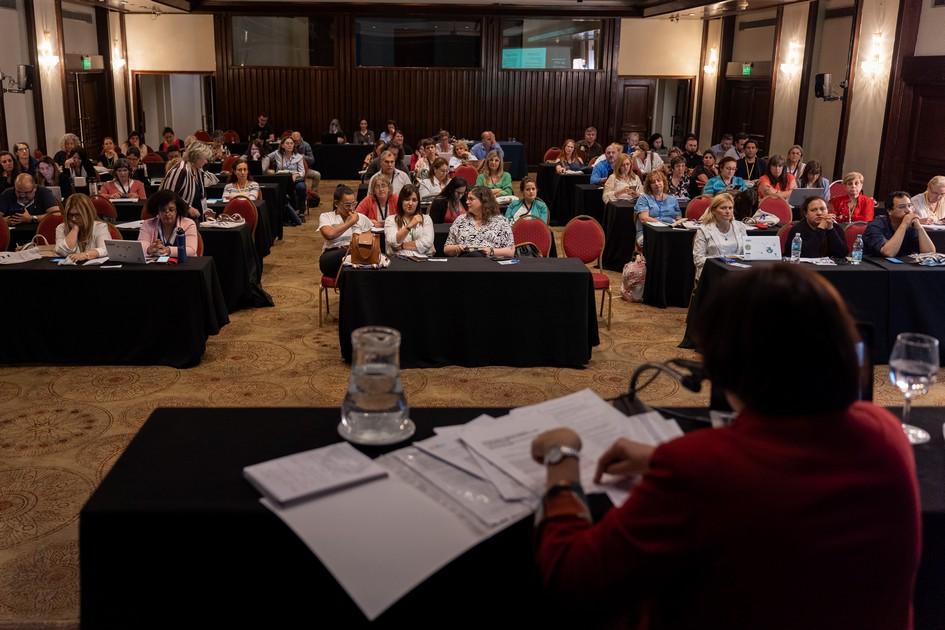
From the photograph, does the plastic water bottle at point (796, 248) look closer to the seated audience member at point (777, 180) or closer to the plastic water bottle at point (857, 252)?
the plastic water bottle at point (857, 252)

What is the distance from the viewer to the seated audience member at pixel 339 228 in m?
7.08

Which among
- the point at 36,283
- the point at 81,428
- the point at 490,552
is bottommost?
the point at 81,428

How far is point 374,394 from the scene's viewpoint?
85.7 inches

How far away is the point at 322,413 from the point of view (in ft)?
7.80

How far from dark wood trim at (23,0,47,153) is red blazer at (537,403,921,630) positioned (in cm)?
1476

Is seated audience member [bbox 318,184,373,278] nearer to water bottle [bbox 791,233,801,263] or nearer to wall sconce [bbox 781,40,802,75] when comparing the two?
water bottle [bbox 791,233,801,263]

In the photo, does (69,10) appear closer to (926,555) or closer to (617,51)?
(617,51)

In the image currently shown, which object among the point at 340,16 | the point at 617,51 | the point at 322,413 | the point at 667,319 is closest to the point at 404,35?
the point at 340,16

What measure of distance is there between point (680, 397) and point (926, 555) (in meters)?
3.67

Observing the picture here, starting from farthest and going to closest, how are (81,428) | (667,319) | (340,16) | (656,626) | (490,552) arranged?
(340,16)
(667,319)
(81,428)
(490,552)
(656,626)

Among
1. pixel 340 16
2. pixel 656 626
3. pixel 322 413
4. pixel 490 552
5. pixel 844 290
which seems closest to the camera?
pixel 656 626

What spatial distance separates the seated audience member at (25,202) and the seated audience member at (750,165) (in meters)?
8.81

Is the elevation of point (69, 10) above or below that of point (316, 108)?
above

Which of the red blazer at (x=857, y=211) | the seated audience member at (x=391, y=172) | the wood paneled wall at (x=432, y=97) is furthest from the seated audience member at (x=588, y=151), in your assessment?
the red blazer at (x=857, y=211)
